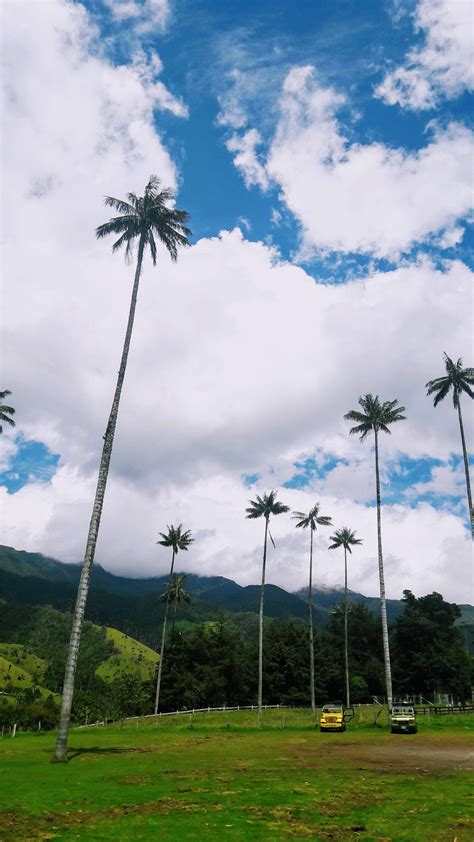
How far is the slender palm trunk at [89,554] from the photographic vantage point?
26.4 meters

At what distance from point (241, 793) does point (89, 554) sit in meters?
16.5

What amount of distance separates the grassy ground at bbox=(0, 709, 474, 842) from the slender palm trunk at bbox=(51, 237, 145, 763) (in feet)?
5.86

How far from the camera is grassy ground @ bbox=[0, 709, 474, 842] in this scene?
11.8 metres

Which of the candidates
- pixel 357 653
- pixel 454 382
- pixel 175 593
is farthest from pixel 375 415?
pixel 357 653

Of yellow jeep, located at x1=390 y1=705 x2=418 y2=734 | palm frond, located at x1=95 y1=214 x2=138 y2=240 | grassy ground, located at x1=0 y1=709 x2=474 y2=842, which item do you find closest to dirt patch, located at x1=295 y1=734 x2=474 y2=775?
grassy ground, located at x1=0 y1=709 x2=474 y2=842

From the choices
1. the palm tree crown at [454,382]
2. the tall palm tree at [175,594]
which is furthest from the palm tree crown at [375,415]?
the tall palm tree at [175,594]

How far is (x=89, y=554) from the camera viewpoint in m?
30.0

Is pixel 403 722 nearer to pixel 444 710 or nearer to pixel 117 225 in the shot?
pixel 444 710

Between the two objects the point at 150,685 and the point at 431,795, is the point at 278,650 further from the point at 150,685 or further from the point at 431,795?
the point at 431,795

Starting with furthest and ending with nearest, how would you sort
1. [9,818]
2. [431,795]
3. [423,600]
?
[423,600] < [431,795] < [9,818]

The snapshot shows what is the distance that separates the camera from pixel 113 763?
24.6 meters

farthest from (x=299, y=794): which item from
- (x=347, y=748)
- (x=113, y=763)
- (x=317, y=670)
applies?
(x=317, y=670)

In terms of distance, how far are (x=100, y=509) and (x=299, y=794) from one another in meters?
18.3

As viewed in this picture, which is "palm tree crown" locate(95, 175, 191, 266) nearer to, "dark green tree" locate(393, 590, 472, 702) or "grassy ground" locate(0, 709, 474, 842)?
"grassy ground" locate(0, 709, 474, 842)
